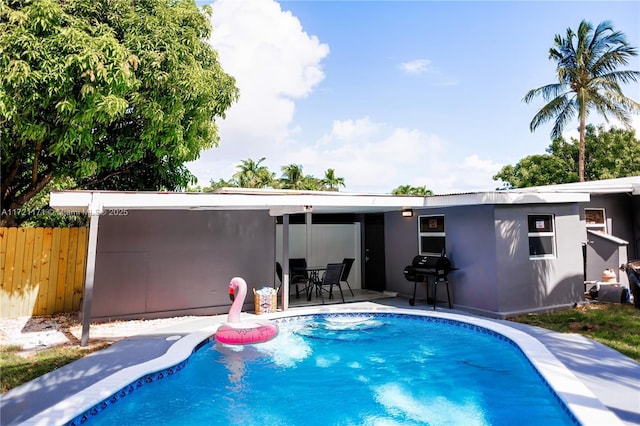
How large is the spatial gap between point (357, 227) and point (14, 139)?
10201 millimetres

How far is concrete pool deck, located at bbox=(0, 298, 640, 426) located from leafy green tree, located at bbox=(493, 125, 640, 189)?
→ 22.9 meters

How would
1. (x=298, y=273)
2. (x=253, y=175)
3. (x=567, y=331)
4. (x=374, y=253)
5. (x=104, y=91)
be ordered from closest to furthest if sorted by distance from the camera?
(x=567, y=331), (x=104, y=91), (x=298, y=273), (x=374, y=253), (x=253, y=175)

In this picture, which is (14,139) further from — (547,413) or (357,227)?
(547,413)

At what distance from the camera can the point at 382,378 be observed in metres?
6.11

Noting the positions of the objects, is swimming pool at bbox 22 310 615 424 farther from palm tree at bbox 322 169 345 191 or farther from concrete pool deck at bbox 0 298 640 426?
palm tree at bbox 322 169 345 191

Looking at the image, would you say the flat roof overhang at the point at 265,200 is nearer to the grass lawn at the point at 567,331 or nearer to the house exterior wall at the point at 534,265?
the house exterior wall at the point at 534,265

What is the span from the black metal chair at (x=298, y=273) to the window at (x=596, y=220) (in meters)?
9.19

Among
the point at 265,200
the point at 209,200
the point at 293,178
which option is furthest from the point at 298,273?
the point at 293,178

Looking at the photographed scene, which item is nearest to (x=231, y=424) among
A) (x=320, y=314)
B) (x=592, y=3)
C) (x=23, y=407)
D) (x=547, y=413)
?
(x=23, y=407)

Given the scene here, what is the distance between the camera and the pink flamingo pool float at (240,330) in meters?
7.07

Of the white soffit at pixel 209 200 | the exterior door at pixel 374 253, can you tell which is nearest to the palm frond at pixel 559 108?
the exterior door at pixel 374 253

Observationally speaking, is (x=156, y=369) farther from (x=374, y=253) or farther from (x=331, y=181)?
(x=331, y=181)

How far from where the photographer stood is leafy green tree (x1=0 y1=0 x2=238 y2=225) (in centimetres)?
785

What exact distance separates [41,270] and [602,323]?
1271 centimetres
